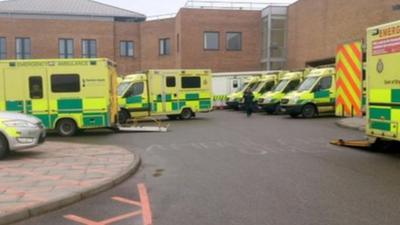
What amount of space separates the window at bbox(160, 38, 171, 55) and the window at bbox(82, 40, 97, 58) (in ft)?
23.4

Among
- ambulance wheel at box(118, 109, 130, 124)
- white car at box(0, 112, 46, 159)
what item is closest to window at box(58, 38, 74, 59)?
ambulance wheel at box(118, 109, 130, 124)

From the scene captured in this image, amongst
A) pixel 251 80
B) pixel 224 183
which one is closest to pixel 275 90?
pixel 251 80

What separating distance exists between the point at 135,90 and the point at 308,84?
8.35 metres

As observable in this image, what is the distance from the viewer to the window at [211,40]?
165 feet

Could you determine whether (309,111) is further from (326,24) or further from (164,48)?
(164,48)

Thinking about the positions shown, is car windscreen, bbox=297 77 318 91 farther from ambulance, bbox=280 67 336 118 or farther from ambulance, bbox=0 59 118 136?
ambulance, bbox=0 59 118 136

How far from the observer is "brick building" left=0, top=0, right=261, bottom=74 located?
164 feet

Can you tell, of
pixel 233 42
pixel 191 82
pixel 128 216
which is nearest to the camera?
pixel 128 216

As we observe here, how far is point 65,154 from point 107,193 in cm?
441

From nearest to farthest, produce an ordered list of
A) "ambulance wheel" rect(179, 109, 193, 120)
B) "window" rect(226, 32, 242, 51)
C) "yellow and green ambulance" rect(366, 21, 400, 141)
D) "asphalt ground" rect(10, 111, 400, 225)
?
"asphalt ground" rect(10, 111, 400, 225)
"yellow and green ambulance" rect(366, 21, 400, 141)
"ambulance wheel" rect(179, 109, 193, 120)
"window" rect(226, 32, 242, 51)

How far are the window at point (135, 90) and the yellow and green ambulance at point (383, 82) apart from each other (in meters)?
15.4

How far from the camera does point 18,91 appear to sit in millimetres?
18016

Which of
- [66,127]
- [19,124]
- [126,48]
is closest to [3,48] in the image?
[126,48]

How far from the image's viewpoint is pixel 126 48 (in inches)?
2308
